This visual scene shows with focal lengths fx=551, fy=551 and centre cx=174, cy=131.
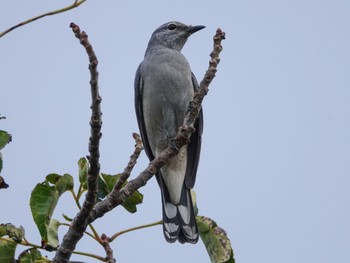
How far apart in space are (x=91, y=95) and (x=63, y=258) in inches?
42.1

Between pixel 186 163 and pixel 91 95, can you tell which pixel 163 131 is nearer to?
pixel 186 163

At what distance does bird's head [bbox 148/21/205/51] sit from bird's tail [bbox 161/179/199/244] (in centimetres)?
264

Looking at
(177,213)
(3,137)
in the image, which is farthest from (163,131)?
(3,137)

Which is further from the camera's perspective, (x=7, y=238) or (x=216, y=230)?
(x=216, y=230)

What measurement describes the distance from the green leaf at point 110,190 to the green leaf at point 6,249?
82 centimetres

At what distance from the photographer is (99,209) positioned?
12.5 feet

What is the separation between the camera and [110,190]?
4.28 m

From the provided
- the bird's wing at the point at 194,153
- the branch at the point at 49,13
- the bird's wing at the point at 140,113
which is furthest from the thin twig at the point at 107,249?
the bird's wing at the point at 140,113

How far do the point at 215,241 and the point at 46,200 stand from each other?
1266mm

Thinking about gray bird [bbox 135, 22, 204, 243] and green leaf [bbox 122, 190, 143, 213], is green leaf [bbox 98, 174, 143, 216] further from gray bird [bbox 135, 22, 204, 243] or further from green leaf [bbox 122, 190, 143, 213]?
gray bird [bbox 135, 22, 204, 243]

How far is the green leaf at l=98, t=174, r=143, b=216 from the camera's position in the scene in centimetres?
424

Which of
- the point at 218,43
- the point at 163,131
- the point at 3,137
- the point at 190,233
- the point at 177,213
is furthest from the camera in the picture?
the point at 163,131

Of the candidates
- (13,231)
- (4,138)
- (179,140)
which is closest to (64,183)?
(13,231)

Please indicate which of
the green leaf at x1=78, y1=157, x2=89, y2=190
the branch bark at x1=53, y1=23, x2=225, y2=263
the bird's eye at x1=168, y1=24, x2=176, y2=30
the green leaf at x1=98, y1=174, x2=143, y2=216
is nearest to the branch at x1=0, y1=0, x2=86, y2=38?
the branch bark at x1=53, y1=23, x2=225, y2=263
